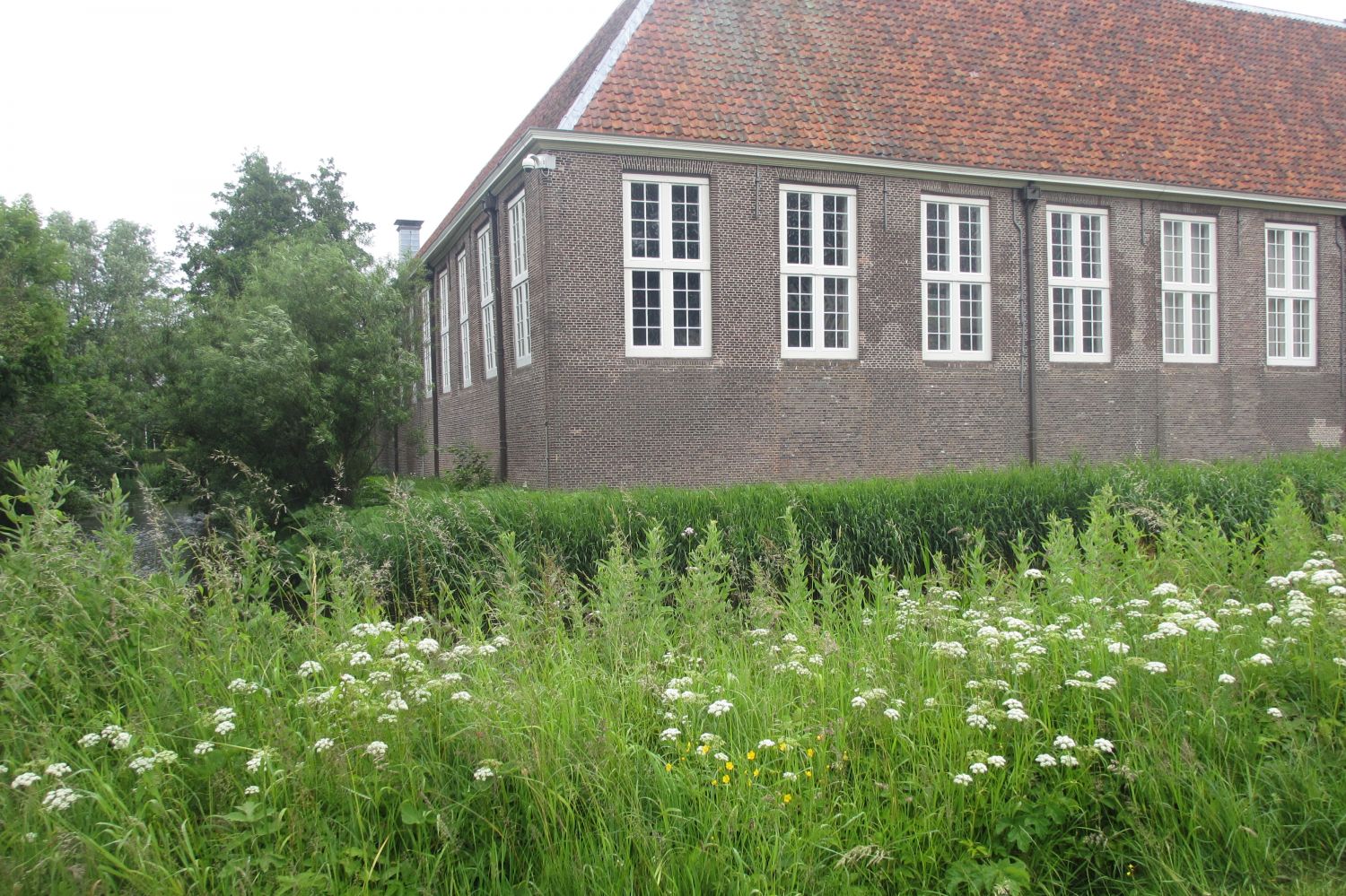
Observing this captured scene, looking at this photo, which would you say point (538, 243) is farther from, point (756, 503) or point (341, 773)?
point (341, 773)

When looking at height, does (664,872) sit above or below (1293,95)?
below

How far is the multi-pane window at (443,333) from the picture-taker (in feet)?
91.5

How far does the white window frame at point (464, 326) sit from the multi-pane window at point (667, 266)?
818cm

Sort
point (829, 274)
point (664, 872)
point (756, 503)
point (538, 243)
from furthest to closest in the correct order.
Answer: point (829, 274), point (538, 243), point (756, 503), point (664, 872)

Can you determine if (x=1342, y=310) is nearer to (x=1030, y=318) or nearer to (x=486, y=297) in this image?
(x=1030, y=318)

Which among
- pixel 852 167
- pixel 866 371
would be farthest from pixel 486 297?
pixel 866 371

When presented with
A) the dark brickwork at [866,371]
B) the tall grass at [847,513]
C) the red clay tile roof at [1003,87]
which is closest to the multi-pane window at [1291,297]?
the dark brickwork at [866,371]

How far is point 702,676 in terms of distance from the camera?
185 inches

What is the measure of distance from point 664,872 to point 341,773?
1.30 meters

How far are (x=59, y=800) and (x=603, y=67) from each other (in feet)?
55.7

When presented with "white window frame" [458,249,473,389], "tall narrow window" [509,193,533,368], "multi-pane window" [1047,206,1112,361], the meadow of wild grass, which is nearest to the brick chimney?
"white window frame" [458,249,473,389]

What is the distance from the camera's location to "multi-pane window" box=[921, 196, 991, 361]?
1995cm

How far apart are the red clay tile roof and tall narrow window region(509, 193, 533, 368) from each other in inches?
87.1

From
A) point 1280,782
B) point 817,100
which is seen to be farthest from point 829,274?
point 1280,782
